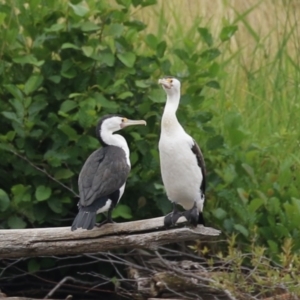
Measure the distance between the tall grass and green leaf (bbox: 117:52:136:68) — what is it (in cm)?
35

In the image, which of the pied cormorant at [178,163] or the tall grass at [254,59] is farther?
the tall grass at [254,59]

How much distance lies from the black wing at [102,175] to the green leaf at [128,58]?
2.87ft

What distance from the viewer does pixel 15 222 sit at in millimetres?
6645

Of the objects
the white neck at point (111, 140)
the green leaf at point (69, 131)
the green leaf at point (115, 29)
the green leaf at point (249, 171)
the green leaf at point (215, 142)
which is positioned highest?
the green leaf at point (115, 29)

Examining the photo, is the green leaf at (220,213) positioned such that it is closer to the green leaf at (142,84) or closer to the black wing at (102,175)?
the green leaf at (142,84)

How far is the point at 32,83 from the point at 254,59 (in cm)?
241

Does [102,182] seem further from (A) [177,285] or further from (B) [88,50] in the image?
(B) [88,50]

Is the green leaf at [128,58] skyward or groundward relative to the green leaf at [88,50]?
groundward

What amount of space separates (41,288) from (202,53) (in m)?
1.70

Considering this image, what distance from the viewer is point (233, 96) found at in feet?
25.8

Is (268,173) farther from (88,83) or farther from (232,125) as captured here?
(88,83)

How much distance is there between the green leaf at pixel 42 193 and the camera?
6.59 m

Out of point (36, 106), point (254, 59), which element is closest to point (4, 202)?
point (36, 106)

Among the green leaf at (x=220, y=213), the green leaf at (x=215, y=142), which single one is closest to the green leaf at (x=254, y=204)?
the green leaf at (x=220, y=213)
